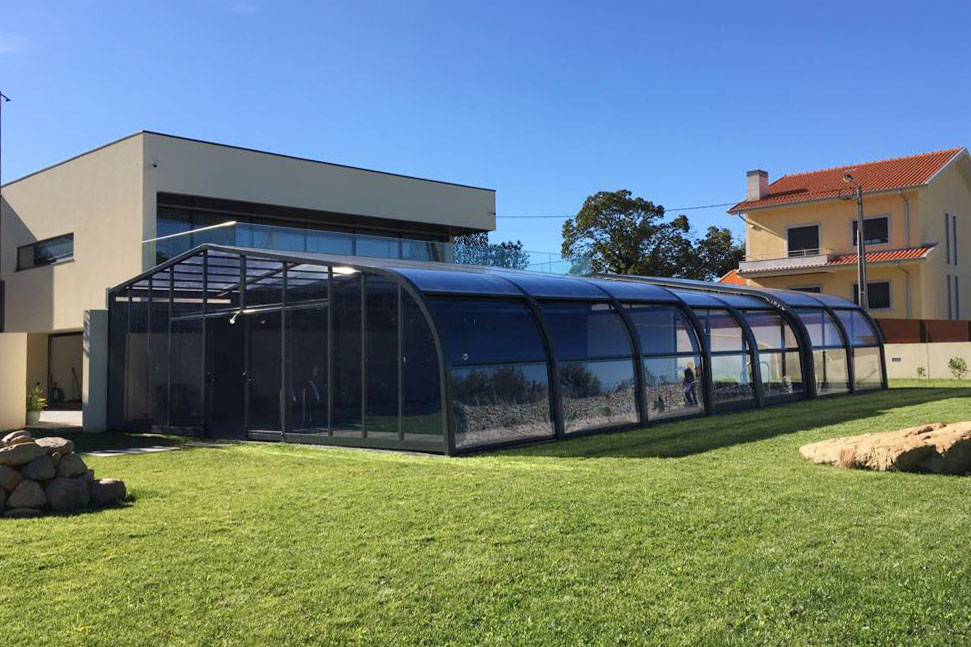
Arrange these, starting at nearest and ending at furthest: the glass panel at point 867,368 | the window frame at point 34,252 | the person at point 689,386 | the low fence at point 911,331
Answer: the person at point 689,386, the glass panel at point 867,368, the window frame at point 34,252, the low fence at point 911,331

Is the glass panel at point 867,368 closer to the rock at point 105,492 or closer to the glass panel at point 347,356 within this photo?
the glass panel at point 347,356

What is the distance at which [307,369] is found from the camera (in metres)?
12.7

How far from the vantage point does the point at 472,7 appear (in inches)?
549

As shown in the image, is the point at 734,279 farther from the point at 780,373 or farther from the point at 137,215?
the point at 137,215

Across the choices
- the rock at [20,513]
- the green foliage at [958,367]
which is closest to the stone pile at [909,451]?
the rock at [20,513]

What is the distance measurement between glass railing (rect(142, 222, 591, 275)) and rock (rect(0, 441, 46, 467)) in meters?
9.40

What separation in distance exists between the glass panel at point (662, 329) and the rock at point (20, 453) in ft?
29.7

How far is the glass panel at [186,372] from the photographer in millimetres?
14656

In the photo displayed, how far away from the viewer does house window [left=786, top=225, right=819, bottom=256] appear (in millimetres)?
34031

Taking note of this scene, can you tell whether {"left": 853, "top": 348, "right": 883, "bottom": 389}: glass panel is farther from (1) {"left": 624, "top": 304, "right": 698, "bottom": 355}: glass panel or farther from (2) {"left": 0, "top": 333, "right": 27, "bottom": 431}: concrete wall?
(2) {"left": 0, "top": 333, "right": 27, "bottom": 431}: concrete wall

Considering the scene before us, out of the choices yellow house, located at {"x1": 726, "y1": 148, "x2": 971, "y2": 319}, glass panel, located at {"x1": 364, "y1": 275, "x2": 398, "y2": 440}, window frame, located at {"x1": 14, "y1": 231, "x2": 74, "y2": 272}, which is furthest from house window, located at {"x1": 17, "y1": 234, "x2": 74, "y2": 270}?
yellow house, located at {"x1": 726, "y1": 148, "x2": 971, "y2": 319}

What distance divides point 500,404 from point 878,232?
26.6m

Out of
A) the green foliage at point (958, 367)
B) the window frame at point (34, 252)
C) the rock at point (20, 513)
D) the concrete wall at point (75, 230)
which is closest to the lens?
the rock at point (20, 513)

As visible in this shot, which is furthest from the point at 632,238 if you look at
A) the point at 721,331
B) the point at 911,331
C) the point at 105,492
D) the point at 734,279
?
the point at 105,492
